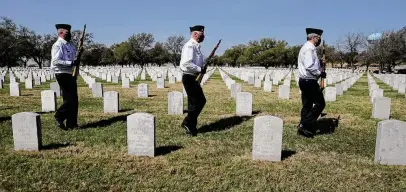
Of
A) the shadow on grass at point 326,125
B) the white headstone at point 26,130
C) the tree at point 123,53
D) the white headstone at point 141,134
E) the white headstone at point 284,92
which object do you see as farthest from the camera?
the tree at point 123,53

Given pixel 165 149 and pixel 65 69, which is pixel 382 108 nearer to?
pixel 165 149

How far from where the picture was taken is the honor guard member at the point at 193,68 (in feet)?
23.1

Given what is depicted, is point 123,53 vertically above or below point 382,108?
above

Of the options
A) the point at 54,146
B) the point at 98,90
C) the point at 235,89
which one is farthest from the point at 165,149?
the point at 98,90

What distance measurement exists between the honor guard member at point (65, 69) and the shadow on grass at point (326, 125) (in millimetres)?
5699

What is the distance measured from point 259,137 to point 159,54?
87840 mm

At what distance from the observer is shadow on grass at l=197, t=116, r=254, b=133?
8234mm

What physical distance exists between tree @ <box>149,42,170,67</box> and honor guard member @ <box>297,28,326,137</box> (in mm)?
84694

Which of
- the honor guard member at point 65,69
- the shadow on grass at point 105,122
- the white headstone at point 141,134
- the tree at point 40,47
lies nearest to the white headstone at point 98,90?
the shadow on grass at point 105,122

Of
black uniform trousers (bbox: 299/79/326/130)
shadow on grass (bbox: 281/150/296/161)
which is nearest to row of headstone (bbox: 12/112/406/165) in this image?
shadow on grass (bbox: 281/150/296/161)

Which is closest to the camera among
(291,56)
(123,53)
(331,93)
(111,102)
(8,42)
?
(111,102)

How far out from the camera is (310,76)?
7172mm

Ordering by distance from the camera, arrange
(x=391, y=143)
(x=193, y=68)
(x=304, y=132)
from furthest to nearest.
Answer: (x=304, y=132)
(x=193, y=68)
(x=391, y=143)

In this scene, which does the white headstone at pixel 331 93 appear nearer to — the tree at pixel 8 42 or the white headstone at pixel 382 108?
the white headstone at pixel 382 108
